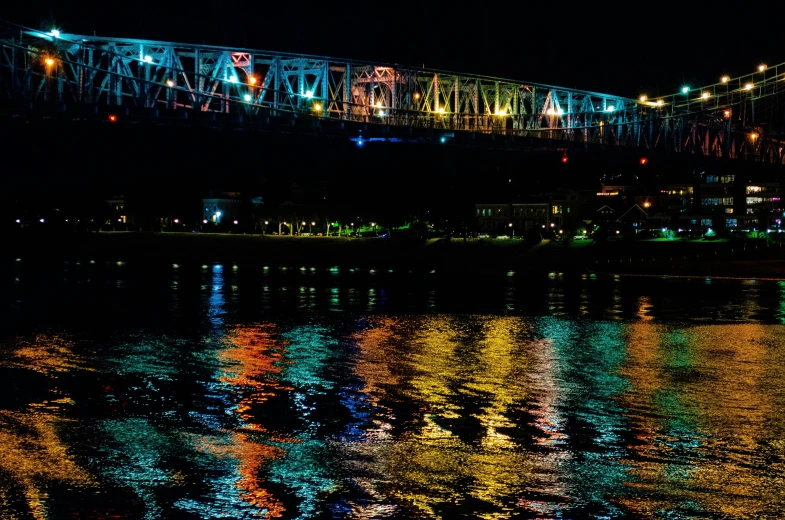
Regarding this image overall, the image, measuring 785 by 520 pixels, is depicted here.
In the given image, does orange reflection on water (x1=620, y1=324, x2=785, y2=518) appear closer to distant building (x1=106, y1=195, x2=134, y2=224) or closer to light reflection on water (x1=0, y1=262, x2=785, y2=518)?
light reflection on water (x1=0, y1=262, x2=785, y2=518)

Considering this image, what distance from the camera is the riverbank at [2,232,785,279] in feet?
200

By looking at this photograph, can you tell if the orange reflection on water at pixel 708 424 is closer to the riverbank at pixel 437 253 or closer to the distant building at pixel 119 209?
the riverbank at pixel 437 253

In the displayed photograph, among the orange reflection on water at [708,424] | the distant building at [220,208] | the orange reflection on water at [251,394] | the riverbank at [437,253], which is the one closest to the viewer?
the orange reflection on water at [708,424]

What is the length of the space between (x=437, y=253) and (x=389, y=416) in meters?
64.6

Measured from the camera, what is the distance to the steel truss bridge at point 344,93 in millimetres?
63625

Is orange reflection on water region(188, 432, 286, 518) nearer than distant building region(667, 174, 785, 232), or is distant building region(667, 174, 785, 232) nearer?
orange reflection on water region(188, 432, 286, 518)

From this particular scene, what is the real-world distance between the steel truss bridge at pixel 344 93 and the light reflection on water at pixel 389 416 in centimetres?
3675

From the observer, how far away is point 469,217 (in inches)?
4651

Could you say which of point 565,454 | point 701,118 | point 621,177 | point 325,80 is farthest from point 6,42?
point 621,177

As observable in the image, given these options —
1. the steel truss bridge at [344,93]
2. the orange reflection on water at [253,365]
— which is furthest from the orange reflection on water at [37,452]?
the steel truss bridge at [344,93]

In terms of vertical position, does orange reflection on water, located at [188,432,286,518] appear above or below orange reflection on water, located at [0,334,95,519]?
below

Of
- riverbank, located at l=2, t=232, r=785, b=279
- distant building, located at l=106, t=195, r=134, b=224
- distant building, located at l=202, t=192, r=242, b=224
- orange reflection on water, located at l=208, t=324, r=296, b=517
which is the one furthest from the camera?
distant building, located at l=202, t=192, r=242, b=224

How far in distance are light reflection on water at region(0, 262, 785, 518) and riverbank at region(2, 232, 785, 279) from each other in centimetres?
3026

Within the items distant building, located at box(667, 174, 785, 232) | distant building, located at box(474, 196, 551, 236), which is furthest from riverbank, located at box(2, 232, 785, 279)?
distant building, located at box(667, 174, 785, 232)
